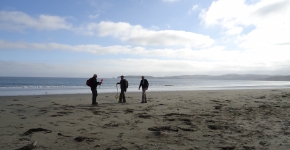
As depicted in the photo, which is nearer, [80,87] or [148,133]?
[148,133]

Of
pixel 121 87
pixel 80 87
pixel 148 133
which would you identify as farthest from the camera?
pixel 80 87

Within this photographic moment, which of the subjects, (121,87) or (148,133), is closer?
(148,133)

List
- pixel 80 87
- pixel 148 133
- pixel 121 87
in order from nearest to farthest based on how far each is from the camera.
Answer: pixel 148 133 < pixel 121 87 < pixel 80 87

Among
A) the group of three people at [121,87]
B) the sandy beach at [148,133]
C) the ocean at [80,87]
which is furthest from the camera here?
the ocean at [80,87]

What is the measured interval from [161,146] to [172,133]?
1224mm

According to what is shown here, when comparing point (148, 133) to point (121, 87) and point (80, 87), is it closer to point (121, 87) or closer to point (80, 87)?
point (121, 87)

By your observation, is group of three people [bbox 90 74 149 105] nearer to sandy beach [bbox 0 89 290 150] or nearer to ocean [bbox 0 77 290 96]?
ocean [bbox 0 77 290 96]

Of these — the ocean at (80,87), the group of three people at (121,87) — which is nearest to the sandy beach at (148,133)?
the group of three people at (121,87)

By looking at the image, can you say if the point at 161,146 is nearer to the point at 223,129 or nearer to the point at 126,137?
the point at 126,137

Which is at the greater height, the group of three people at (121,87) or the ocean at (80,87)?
the group of three people at (121,87)

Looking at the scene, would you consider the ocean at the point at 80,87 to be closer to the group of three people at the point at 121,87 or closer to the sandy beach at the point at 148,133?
the group of three people at the point at 121,87

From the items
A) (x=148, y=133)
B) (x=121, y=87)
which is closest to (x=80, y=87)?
(x=121, y=87)

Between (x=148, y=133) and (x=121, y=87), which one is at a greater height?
(x=121, y=87)

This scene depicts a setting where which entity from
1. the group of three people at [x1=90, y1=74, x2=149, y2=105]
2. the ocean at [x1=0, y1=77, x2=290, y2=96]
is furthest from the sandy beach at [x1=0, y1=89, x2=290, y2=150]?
the ocean at [x1=0, y1=77, x2=290, y2=96]
